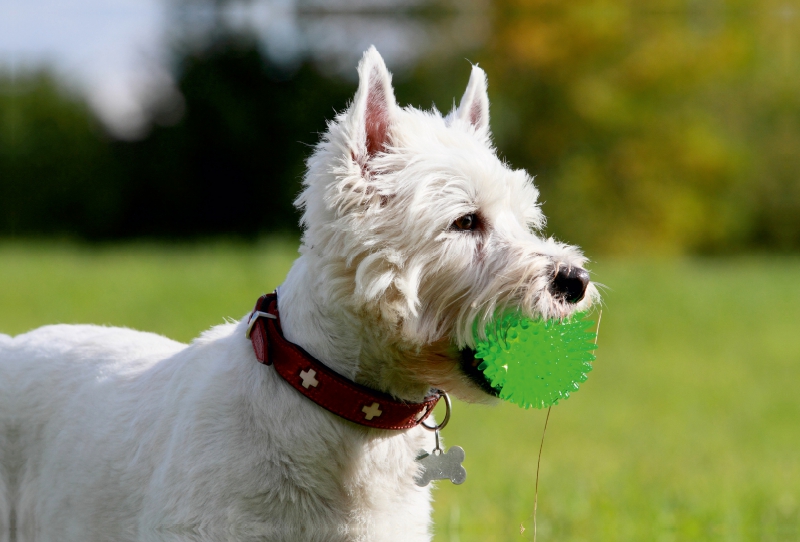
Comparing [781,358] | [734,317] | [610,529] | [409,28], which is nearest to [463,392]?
[610,529]

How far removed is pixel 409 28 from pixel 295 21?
4.98 metres

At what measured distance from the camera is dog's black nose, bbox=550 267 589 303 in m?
3.34

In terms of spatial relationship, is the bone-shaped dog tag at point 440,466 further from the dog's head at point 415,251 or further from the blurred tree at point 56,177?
the blurred tree at point 56,177

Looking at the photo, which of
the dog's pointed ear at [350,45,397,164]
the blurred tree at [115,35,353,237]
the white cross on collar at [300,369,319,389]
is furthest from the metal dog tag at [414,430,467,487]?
the blurred tree at [115,35,353,237]

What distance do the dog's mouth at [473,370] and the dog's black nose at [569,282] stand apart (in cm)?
41

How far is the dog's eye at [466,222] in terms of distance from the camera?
11.5 feet

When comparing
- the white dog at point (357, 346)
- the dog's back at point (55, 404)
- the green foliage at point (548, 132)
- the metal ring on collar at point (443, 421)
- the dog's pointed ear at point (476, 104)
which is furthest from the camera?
the green foliage at point (548, 132)

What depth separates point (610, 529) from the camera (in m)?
5.52

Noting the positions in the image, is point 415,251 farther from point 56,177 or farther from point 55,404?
point 56,177

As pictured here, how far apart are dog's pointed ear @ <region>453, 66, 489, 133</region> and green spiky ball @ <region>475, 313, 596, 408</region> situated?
115 centimetres

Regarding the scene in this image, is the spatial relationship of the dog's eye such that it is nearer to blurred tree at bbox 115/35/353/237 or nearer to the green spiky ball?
the green spiky ball

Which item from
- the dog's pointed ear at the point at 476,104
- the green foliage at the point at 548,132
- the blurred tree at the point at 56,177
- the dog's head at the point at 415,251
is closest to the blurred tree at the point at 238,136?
the green foliage at the point at 548,132

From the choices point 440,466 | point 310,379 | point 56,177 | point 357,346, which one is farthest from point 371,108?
point 56,177

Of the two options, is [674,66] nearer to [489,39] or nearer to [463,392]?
[489,39]
